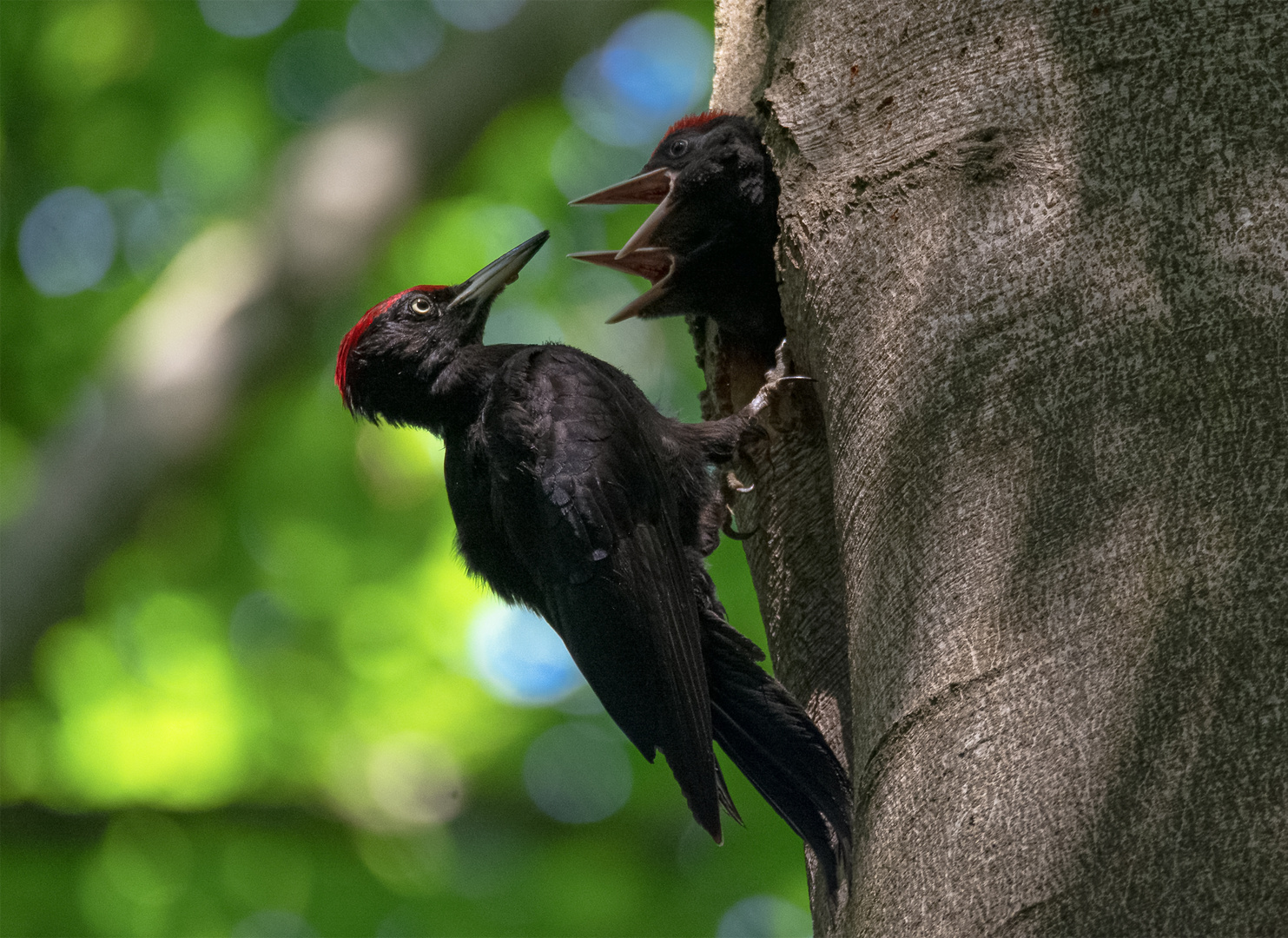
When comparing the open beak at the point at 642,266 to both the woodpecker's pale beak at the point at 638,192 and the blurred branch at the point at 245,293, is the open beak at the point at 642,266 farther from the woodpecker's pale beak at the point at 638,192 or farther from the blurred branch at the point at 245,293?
the blurred branch at the point at 245,293

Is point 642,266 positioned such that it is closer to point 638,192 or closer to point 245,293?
point 638,192

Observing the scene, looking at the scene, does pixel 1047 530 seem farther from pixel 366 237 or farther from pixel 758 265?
pixel 366 237

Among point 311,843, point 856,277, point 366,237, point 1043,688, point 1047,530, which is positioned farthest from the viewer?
point 311,843

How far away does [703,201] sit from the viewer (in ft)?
12.0

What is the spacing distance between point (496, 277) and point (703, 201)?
2.69ft

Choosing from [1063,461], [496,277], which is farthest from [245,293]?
[1063,461]

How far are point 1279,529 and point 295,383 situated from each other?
4851 mm

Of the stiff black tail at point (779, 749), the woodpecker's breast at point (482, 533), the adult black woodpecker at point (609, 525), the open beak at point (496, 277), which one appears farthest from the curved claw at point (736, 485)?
the open beak at point (496, 277)

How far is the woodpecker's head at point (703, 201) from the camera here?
357 cm

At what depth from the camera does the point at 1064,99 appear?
6.87 ft

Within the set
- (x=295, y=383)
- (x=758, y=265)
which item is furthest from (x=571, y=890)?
(x=758, y=265)

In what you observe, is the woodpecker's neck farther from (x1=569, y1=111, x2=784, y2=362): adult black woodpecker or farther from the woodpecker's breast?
(x1=569, y1=111, x2=784, y2=362): adult black woodpecker

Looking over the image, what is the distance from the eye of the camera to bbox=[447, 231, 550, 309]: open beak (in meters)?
4.01

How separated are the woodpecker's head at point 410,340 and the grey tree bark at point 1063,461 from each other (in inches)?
67.5
